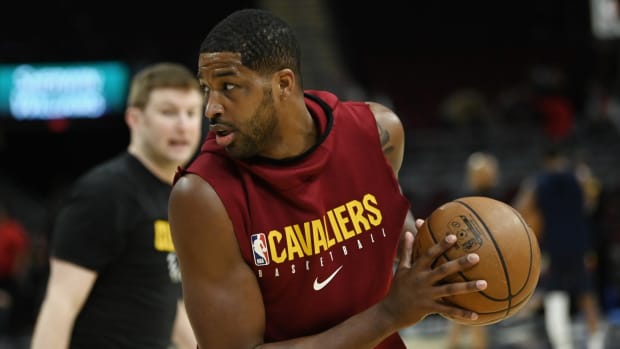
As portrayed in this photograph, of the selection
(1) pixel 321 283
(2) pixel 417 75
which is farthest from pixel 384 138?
(2) pixel 417 75

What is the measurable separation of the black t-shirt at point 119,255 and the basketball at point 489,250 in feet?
4.21

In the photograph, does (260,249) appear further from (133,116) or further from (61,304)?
(133,116)

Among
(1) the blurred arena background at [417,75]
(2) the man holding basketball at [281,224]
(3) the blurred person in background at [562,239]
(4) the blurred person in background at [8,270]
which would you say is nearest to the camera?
(2) the man holding basketball at [281,224]

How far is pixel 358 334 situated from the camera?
230 centimetres

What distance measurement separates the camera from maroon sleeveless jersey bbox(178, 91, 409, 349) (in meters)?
2.37

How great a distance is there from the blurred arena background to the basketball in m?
6.79

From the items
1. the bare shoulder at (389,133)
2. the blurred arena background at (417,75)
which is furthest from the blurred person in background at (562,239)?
the bare shoulder at (389,133)

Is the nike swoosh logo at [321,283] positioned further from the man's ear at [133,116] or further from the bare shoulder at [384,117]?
the man's ear at [133,116]

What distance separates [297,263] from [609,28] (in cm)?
946

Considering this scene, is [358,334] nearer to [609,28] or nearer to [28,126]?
[609,28]

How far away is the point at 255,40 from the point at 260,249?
550 mm

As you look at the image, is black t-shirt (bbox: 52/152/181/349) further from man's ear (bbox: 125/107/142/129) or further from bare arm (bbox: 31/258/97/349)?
man's ear (bbox: 125/107/142/129)

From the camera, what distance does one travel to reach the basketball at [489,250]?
7.56 feet

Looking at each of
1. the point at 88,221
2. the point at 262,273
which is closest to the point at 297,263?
the point at 262,273
